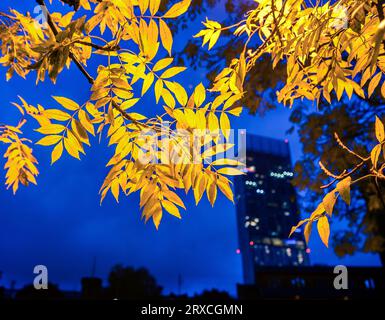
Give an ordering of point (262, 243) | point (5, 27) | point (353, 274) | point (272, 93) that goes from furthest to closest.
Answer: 1. point (262, 243)
2. point (353, 274)
3. point (272, 93)
4. point (5, 27)

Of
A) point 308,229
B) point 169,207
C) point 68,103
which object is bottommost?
point 308,229

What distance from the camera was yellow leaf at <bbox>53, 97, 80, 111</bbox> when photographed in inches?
40.6

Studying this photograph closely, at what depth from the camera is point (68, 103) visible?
105 cm

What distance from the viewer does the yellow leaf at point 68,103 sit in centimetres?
103

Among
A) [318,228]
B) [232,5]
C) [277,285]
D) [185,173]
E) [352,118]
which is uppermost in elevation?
[232,5]

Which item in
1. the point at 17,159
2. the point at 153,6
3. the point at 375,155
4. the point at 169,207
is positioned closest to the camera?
the point at 153,6

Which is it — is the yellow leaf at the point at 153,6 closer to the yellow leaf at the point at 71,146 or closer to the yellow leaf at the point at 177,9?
the yellow leaf at the point at 177,9

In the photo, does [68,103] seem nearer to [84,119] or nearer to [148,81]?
[84,119]

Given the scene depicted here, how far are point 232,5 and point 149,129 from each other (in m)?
3.36

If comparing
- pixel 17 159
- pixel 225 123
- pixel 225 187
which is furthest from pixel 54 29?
pixel 17 159

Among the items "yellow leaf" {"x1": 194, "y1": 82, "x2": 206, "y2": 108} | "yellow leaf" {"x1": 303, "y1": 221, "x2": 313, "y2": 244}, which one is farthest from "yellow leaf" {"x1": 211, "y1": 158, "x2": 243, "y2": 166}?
"yellow leaf" {"x1": 303, "y1": 221, "x2": 313, "y2": 244}

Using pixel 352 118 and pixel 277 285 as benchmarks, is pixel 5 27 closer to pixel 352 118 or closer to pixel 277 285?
pixel 352 118

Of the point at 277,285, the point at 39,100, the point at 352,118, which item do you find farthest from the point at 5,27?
the point at 277,285
